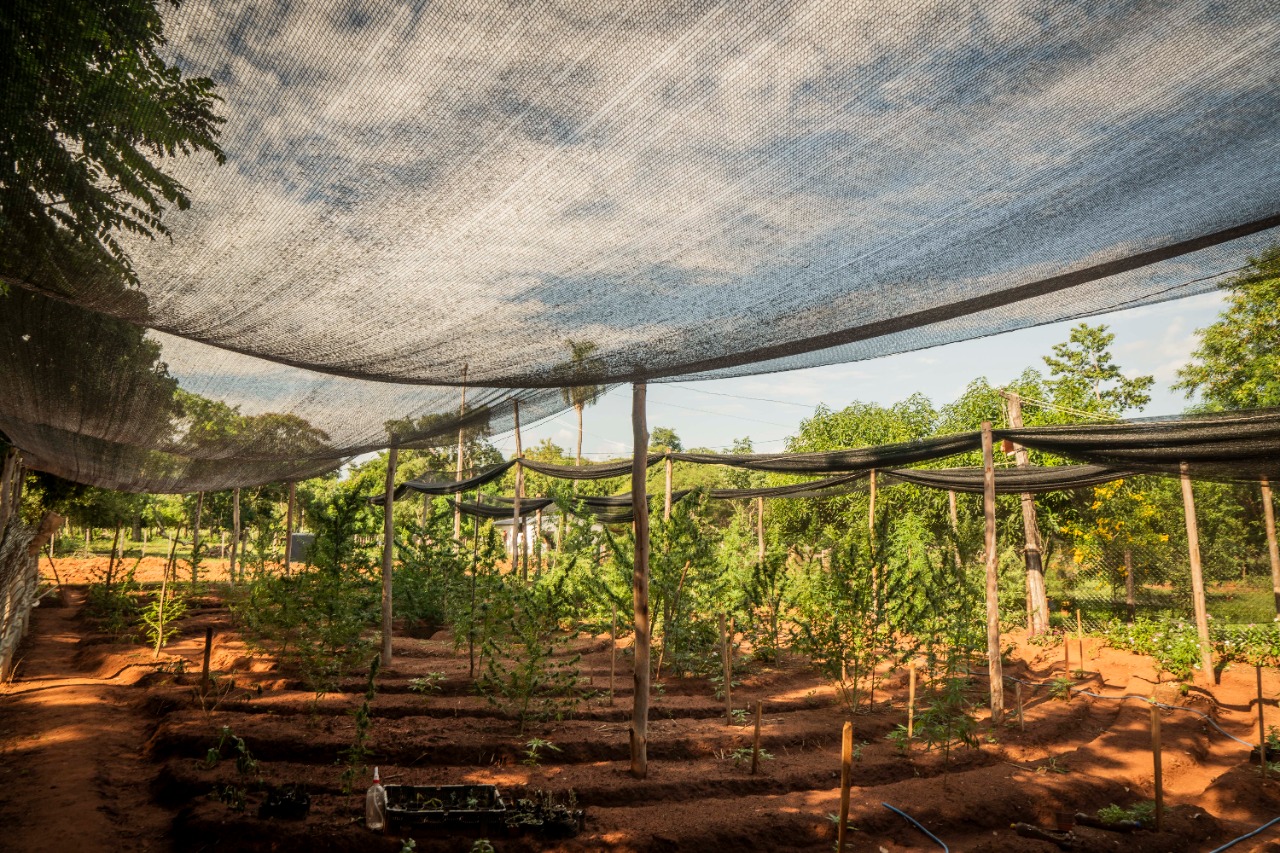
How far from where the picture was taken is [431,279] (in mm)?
2350

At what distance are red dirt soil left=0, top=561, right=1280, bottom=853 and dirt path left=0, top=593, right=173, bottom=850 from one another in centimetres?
2

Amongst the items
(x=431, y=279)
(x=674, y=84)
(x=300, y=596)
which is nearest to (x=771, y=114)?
(x=674, y=84)

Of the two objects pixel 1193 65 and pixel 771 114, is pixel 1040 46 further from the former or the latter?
pixel 771 114

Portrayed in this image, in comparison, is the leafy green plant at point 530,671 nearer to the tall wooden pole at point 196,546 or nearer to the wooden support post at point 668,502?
the wooden support post at point 668,502

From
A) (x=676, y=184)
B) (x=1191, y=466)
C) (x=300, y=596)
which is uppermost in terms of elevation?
(x=676, y=184)

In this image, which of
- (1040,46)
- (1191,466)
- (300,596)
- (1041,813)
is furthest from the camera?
(300,596)

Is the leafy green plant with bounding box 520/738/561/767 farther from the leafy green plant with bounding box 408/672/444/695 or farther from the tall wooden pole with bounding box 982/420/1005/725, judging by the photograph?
the tall wooden pole with bounding box 982/420/1005/725

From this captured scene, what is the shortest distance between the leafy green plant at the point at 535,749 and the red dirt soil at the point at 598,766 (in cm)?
7

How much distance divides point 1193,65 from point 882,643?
549cm

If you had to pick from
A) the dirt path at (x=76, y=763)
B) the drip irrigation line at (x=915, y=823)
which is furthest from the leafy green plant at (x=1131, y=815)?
the dirt path at (x=76, y=763)

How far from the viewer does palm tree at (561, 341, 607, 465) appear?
3071 mm

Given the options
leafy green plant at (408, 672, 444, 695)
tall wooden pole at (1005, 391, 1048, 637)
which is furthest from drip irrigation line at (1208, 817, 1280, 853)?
tall wooden pole at (1005, 391, 1048, 637)

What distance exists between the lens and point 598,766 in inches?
182

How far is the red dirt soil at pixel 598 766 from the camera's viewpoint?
3.69 meters
